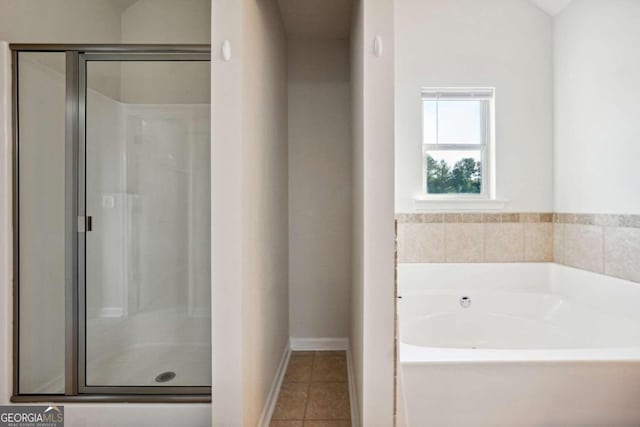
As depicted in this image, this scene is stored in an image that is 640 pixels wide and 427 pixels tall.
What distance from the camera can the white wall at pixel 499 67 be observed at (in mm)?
2773

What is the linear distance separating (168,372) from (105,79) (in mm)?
1679

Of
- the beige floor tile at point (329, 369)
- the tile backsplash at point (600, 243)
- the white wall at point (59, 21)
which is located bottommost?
the beige floor tile at point (329, 369)

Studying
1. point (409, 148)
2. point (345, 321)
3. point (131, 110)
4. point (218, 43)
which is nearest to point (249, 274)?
point (218, 43)

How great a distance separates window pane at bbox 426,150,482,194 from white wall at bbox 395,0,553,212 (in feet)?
0.76

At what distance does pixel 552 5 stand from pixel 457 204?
68.0 inches

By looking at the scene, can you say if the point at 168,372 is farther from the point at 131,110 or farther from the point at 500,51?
the point at 500,51

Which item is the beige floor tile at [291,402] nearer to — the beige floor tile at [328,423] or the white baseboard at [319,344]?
the beige floor tile at [328,423]

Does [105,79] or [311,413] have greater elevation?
[105,79]

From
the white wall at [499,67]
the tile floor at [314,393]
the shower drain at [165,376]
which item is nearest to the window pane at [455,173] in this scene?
the white wall at [499,67]

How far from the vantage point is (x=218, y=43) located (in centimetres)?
143

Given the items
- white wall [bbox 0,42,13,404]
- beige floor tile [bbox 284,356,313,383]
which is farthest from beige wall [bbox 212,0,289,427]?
white wall [bbox 0,42,13,404]

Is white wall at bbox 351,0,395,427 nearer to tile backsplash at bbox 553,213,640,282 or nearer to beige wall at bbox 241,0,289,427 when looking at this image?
beige wall at bbox 241,0,289,427

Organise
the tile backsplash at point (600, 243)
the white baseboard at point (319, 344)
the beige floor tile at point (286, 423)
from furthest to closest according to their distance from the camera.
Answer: the white baseboard at point (319, 344) → the tile backsplash at point (600, 243) → the beige floor tile at point (286, 423)

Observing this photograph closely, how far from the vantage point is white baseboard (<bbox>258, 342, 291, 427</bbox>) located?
5.97 feet
